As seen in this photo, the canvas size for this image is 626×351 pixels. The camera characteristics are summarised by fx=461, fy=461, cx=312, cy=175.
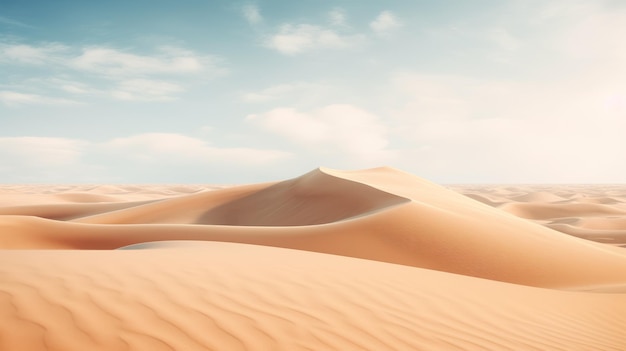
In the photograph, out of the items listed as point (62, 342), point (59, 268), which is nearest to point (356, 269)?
point (59, 268)

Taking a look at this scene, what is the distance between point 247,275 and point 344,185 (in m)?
13.5

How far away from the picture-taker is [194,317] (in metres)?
3.03

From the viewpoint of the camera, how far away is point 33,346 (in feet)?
7.94

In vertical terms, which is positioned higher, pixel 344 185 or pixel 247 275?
pixel 344 185

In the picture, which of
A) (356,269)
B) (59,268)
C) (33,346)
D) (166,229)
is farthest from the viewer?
(166,229)

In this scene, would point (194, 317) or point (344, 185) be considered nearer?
point (194, 317)

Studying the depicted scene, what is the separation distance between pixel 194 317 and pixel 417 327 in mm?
1697

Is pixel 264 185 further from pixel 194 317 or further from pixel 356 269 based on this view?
pixel 194 317

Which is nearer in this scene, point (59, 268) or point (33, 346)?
point (33, 346)

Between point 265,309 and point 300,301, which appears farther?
point 300,301

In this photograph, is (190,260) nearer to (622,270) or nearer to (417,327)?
(417,327)

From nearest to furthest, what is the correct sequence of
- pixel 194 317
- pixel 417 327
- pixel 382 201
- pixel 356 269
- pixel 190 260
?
pixel 194 317
pixel 417 327
pixel 190 260
pixel 356 269
pixel 382 201

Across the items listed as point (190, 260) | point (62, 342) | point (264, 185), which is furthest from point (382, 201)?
point (62, 342)

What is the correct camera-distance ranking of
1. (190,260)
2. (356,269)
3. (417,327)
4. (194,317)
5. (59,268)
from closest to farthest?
1. (194,317)
2. (417,327)
3. (59,268)
4. (190,260)
5. (356,269)
